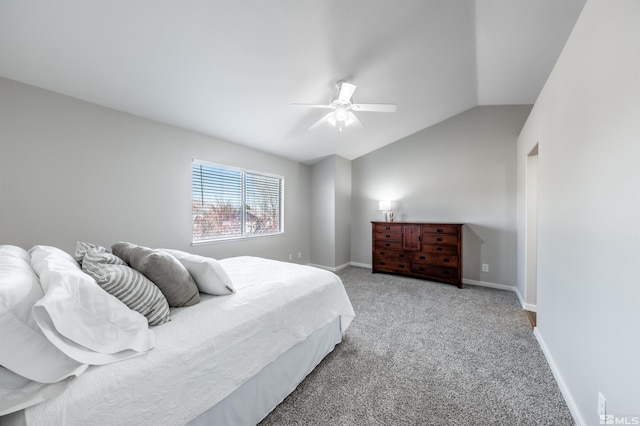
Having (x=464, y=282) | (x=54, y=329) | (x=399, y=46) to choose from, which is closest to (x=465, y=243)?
(x=464, y=282)

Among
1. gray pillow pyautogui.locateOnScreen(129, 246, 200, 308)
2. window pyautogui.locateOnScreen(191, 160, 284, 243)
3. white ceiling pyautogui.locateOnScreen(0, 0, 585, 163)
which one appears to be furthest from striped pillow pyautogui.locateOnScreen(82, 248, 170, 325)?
window pyautogui.locateOnScreen(191, 160, 284, 243)

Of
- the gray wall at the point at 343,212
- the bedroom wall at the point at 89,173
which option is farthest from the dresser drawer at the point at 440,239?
the bedroom wall at the point at 89,173

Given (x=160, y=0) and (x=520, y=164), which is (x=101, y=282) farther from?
(x=520, y=164)

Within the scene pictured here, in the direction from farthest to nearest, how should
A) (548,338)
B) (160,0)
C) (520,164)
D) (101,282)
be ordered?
(520,164) → (548,338) → (160,0) → (101,282)

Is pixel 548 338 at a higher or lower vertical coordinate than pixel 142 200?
lower

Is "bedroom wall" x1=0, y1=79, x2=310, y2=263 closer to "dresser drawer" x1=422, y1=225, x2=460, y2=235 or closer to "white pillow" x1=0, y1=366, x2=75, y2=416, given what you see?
"white pillow" x1=0, y1=366, x2=75, y2=416

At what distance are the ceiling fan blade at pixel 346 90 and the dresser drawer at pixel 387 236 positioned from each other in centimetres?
257

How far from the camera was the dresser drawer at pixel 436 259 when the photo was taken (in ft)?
11.9

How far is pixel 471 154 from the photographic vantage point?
3.85m

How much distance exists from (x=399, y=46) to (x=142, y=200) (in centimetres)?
318

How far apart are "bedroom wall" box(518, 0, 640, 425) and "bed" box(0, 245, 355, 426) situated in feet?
4.84

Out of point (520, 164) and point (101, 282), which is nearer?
point (101, 282)

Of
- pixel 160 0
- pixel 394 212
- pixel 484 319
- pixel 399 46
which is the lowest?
pixel 484 319

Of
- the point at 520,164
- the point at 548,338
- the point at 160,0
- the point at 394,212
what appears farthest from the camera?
the point at 394,212
